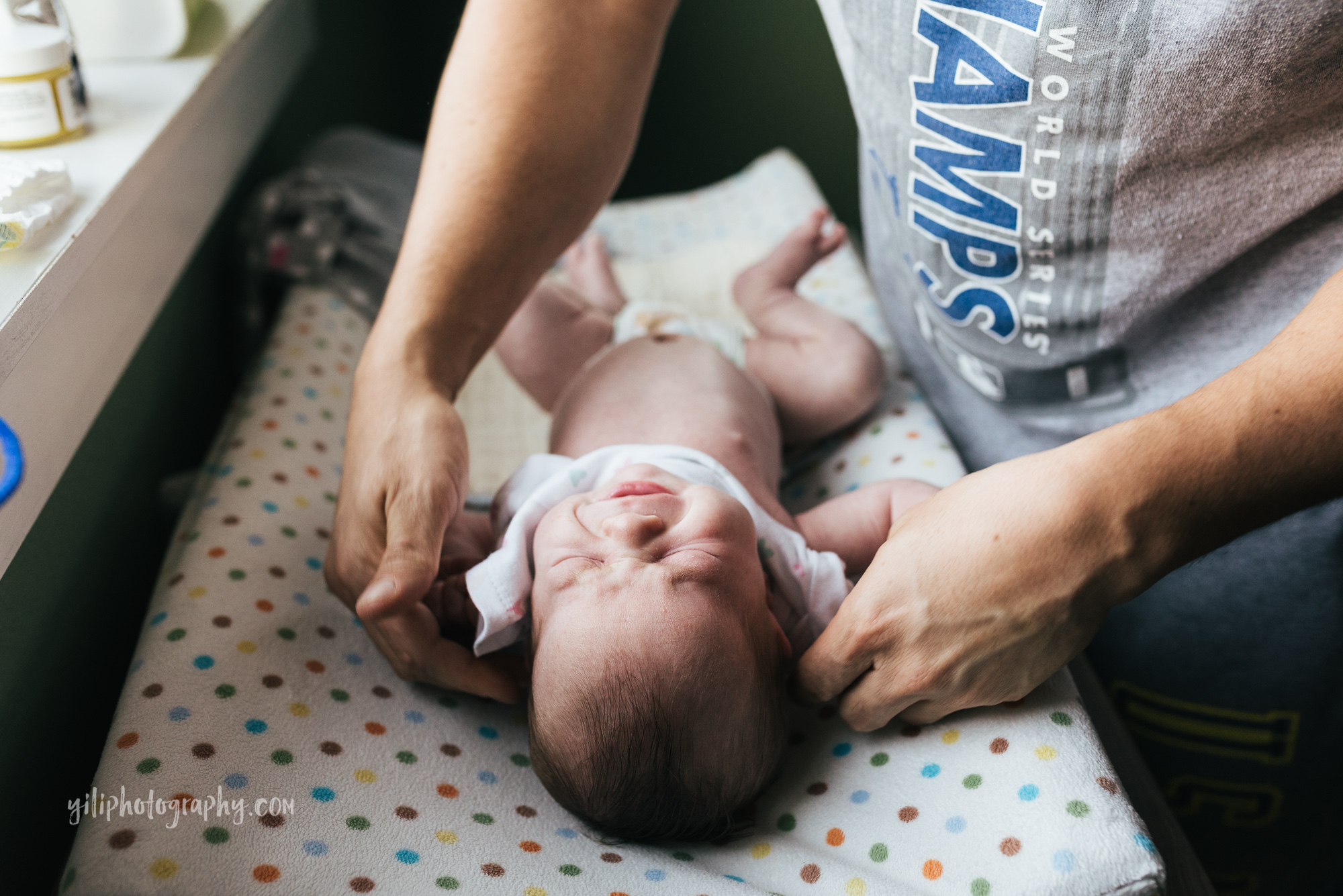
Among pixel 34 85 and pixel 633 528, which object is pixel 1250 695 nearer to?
pixel 633 528

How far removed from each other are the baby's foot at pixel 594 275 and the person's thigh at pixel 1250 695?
79 centimetres

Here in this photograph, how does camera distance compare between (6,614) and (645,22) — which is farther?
(645,22)

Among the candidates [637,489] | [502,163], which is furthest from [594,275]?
[637,489]

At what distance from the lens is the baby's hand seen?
0.83m

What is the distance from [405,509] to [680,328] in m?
0.58

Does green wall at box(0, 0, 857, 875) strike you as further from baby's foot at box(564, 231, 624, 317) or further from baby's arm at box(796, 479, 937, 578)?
baby's arm at box(796, 479, 937, 578)

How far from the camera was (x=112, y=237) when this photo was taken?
87cm

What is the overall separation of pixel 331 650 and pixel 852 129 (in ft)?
5.90

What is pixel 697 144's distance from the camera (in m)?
2.25

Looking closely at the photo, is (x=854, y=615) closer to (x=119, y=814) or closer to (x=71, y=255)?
(x=119, y=814)

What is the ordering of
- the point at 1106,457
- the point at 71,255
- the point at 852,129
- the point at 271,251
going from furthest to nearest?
the point at 852,129
the point at 271,251
the point at 71,255
the point at 1106,457

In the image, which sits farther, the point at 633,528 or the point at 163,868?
the point at 633,528

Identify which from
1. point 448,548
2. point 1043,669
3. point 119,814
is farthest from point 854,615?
point 119,814

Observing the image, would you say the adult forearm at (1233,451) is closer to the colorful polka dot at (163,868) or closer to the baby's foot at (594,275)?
the colorful polka dot at (163,868)
